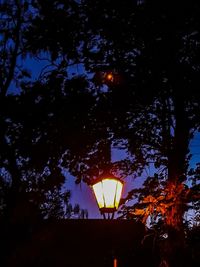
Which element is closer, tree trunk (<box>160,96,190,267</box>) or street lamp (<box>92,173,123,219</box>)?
street lamp (<box>92,173,123,219</box>)

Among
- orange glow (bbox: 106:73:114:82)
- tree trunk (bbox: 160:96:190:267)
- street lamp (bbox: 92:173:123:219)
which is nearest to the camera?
street lamp (bbox: 92:173:123:219)

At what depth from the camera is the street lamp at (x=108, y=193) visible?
7754 mm

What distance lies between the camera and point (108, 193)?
25.6 feet

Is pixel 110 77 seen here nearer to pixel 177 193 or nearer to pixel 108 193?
pixel 177 193

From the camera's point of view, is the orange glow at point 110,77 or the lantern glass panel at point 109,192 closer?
the lantern glass panel at point 109,192

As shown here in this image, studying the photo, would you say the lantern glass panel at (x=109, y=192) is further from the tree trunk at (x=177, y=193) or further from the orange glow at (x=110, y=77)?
the orange glow at (x=110, y=77)

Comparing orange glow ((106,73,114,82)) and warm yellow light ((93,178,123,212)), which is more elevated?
orange glow ((106,73,114,82))

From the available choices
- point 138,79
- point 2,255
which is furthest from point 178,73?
point 2,255

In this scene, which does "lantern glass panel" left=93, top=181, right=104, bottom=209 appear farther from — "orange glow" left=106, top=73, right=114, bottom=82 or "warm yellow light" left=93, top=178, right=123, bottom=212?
"orange glow" left=106, top=73, right=114, bottom=82

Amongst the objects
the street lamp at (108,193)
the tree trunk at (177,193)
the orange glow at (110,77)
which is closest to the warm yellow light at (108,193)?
the street lamp at (108,193)

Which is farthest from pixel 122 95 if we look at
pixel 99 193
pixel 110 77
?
pixel 99 193

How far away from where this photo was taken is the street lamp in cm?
775

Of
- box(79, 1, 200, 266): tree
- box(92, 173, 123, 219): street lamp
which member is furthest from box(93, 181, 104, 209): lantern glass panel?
box(79, 1, 200, 266): tree

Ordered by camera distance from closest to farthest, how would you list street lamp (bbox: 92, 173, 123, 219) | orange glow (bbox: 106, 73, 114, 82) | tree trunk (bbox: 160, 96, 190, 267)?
street lamp (bbox: 92, 173, 123, 219) < tree trunk (bbox: 160, 96, 190, 267) < orange glow (bbox: 106, 73, 114, 82)
